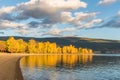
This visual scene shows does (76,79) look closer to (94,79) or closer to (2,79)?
(94,79)

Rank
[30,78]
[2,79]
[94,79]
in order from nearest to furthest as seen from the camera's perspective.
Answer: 1. [2,79]
2. [30,78]
3. [94,79]

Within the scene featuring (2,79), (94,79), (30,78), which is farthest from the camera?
(94,79)

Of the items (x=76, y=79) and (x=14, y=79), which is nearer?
(x=14, y=79)

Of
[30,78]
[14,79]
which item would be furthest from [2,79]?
[30,78]

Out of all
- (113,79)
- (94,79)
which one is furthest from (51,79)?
(113,79)

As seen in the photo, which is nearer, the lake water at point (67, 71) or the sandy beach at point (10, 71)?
the sandy beach at point (10, 71)

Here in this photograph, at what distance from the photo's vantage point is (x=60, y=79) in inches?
1875

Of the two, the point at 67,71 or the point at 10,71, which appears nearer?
the point at 10,71

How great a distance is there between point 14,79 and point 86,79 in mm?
17381

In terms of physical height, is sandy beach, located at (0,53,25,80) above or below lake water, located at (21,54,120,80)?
above

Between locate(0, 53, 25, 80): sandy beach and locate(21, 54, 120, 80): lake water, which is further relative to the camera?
locate(21, 54, 120, 80): lake water

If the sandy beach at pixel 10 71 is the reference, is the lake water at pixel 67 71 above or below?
below

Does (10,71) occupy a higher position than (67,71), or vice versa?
(10,71)

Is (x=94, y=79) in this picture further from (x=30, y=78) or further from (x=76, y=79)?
(x=30, y=78)
